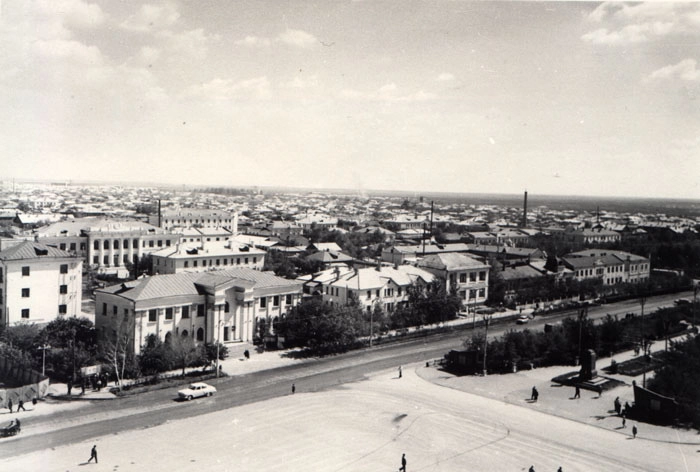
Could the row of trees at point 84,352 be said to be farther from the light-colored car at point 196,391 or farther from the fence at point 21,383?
the light-colored car at point 196,391

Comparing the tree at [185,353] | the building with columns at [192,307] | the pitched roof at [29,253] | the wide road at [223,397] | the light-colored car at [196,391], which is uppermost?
the pitched roof at [29,253]

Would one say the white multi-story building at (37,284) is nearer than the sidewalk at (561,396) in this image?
No

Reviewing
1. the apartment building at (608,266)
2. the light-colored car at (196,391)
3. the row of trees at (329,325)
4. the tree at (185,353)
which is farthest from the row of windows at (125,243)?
the apartment building at (608,266)

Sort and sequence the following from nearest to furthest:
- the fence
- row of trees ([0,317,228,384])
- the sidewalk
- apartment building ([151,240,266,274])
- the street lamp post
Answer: the sidewalk → the fence → the street lamp post → row of trees ([0,317,228,384]) → apartment building ([151,240,266,274])

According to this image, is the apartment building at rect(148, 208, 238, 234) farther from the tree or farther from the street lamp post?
the tree

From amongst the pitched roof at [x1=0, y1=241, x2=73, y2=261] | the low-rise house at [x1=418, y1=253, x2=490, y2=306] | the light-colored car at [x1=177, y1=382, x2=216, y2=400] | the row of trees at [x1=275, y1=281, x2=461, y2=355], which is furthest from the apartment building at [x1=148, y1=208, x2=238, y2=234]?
the light-colored car at [x1=177, y1=382, x2=216, y2=400]

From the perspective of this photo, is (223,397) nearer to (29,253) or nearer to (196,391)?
(196,391)
